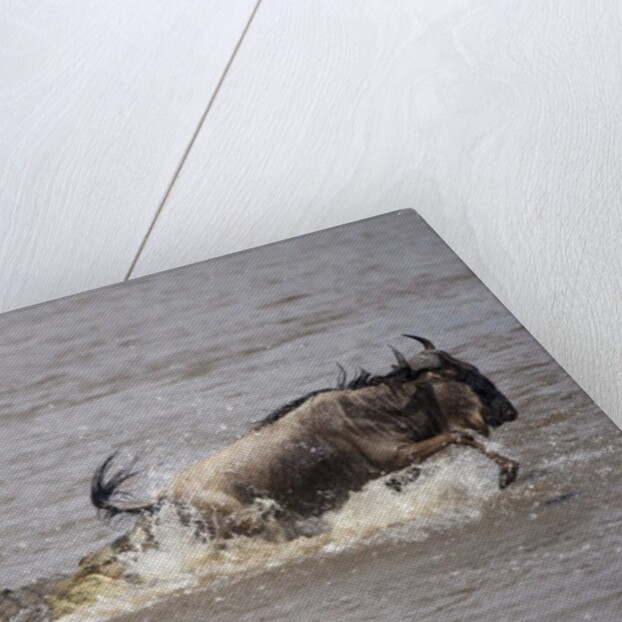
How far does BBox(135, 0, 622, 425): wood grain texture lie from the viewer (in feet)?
3.21

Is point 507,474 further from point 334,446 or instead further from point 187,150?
point 187,150

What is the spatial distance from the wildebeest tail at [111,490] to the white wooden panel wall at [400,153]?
24 centimetres

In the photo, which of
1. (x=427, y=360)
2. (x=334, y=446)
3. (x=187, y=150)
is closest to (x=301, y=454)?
(x=334, y=446)

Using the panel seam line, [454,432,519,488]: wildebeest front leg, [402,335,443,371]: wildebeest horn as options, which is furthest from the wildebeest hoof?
the panel seam line

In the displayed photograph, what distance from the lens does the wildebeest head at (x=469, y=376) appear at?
32.0 inches

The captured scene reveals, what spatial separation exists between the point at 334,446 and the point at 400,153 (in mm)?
364

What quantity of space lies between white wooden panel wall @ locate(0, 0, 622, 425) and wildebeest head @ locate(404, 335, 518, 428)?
14cm

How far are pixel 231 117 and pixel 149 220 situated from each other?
0.47ft

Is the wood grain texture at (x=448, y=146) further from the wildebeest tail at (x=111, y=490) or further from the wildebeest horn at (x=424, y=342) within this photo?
the wildebeest tail at (x=111, y=490)

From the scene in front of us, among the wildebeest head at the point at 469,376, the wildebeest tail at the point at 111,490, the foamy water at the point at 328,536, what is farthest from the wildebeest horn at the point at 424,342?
the wildebeest tail at the point at 111,490

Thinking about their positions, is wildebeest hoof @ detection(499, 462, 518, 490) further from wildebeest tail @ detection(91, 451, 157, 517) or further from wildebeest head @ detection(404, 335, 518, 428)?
wildebeest tail @ detection(91, 451, 157, 517)

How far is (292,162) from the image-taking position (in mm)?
1029

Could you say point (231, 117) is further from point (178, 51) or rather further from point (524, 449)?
point (524, 449)

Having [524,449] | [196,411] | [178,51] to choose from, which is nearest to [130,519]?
[196,411]
